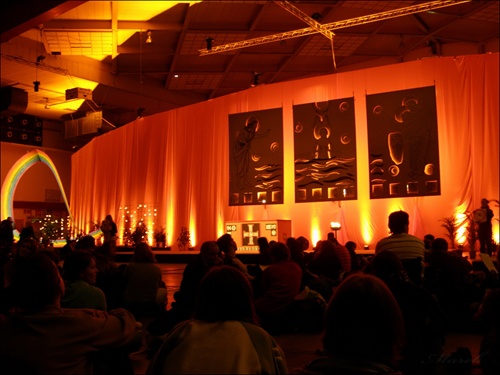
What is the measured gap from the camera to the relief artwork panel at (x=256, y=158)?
15.1m

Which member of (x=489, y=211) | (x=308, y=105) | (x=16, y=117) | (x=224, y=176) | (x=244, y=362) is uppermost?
(x=16, y=117)

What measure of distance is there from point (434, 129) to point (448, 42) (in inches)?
224

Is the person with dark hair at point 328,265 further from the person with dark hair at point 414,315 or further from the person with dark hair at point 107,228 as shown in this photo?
the person with dark hair at point 107,228

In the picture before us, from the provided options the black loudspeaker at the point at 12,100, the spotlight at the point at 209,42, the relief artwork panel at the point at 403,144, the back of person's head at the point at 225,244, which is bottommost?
the back of person's head at the point at 225,244

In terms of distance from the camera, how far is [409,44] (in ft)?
57.6

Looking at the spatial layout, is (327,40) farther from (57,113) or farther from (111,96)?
(57,113)

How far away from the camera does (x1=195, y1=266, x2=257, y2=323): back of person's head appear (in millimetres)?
1812

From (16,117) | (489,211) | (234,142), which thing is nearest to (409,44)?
(234,142)

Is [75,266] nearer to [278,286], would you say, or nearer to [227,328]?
[227,328]

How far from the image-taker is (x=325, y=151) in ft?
47.1

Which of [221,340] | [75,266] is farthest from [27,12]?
[221,340]

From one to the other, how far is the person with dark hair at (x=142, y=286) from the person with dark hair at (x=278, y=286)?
3.26ft

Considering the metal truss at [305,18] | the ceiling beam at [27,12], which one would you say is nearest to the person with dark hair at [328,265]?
the ceiling beam at [27,12]

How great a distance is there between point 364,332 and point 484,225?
11112 mm
